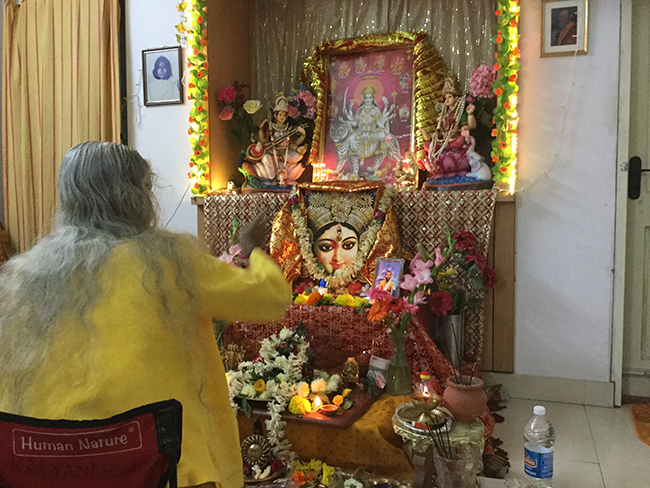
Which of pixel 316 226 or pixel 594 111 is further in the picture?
pixel 316 226

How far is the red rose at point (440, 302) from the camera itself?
3225 millimetres

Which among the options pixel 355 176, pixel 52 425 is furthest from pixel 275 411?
pixel 355 176

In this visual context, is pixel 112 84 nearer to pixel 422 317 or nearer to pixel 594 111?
pixel 422 317

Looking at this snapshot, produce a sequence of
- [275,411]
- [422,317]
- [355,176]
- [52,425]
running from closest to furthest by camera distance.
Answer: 1. [52,425]
2. [275,411]
3. [422,317]
4. [355,176]

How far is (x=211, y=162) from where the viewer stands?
14.3 feet

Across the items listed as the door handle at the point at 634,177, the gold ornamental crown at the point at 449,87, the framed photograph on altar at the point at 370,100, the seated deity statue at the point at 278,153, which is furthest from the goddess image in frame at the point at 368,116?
the door handle at the point at 634,177

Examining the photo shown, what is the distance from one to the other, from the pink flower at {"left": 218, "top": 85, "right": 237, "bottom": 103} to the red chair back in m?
3.50

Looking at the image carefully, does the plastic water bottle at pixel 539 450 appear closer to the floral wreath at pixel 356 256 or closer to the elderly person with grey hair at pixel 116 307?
the elderly person with grey hair at pixel 116 307

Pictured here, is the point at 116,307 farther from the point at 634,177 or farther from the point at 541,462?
the point at 634,177

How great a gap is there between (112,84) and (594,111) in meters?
3.54

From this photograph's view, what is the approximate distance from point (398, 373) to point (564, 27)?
2.35 m

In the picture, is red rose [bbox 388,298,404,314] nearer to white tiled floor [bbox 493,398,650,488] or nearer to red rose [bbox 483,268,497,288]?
red rose [bbox 483,268,497,288]

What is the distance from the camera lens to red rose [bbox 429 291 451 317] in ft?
10.6

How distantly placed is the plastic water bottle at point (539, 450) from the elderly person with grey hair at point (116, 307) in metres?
1.28
